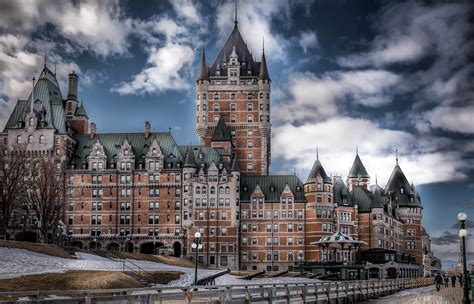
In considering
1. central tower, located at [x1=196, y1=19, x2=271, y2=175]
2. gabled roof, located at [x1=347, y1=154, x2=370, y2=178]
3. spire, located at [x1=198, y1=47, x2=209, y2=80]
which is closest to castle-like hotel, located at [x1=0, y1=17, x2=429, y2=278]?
central tower, located at [x1=196, y1=19, x2=271, y2=175]

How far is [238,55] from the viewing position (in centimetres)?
14850

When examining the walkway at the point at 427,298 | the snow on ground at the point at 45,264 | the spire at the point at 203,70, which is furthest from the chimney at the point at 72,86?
the walkway at the point at 427,298

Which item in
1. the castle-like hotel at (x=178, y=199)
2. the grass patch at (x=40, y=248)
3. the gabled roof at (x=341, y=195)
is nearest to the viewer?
the grass patch at (x=40, y=248)

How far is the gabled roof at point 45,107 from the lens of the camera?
422 ft

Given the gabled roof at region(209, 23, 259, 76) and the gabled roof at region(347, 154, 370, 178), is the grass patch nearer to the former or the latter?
the gabled roof at region(209, 23, 259, 76)

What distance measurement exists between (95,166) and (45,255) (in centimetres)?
5430

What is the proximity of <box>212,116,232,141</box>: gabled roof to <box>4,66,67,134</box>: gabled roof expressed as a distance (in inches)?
1170

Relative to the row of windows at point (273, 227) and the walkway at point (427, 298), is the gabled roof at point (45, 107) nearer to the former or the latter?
the row of windows at point (273, 227)

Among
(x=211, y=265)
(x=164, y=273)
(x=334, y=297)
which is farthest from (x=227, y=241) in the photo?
(x=334, y=297)

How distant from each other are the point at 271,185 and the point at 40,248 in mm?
63960

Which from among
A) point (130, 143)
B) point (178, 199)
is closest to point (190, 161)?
point (178, 199)

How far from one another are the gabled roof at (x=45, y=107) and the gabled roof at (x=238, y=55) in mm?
34617

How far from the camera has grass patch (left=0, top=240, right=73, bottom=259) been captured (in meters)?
71.3

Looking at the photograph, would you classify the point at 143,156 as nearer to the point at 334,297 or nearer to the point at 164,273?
the point at 164,273
